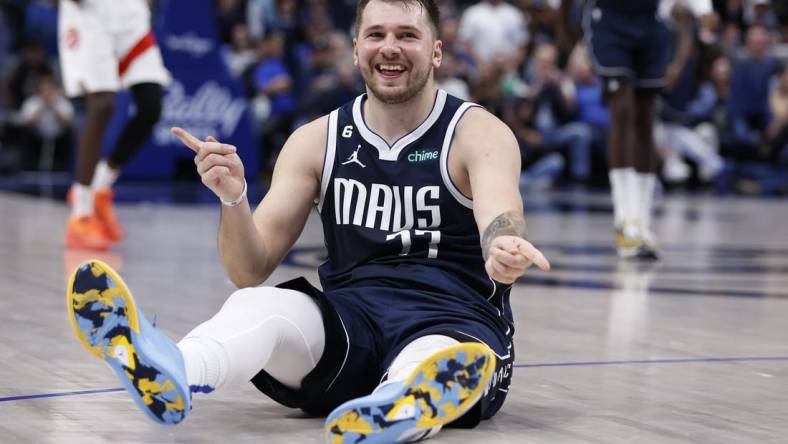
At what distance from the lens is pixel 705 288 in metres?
6.00

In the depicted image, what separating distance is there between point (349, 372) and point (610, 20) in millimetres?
4796

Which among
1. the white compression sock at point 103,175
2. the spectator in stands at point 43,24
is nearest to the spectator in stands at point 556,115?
the spectator in stands at point 43,24

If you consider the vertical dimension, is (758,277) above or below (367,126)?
below

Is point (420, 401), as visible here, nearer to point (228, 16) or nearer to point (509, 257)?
point (509, 257)

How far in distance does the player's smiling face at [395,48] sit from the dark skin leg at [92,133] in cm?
404

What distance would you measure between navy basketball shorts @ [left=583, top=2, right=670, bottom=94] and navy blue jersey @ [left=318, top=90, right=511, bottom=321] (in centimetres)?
427

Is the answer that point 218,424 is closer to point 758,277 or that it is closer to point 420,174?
point 420,174

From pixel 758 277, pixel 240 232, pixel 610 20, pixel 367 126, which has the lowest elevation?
pixel 758 277

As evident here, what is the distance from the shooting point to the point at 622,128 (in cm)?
745

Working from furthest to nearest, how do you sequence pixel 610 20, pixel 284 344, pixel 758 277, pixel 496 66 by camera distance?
pixel 496 66 < pixel 610 20 < pixel 758 277 < pixel 284 344

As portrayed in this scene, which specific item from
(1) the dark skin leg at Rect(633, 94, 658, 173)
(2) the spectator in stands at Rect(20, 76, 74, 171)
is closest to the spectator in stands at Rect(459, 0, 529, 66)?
(2) the spectator in stands at Rect(20, 76, 74, 171)

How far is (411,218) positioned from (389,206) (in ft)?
0.19

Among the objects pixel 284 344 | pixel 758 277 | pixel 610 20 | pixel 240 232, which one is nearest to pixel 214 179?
pixel 240 232

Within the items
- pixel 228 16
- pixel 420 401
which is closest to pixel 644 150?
pixel 420 401
